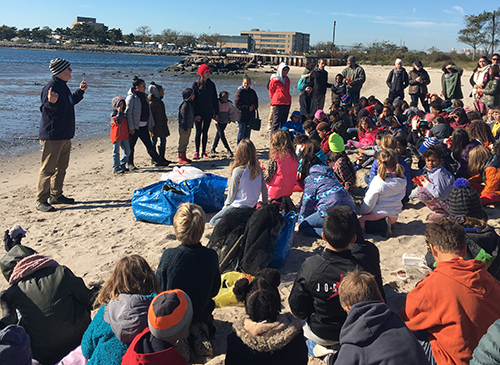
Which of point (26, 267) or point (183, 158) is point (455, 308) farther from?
point (183, 158)

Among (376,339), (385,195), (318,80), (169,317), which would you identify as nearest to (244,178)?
(385,195)

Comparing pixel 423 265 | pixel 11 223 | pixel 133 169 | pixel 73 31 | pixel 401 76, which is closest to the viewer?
pixel 423 265

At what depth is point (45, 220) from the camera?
6.06 m

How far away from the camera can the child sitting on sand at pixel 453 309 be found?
2359 mm

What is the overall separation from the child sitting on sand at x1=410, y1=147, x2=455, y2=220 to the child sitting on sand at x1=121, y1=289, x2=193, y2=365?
4248 mm

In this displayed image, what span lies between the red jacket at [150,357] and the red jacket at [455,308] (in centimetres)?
151

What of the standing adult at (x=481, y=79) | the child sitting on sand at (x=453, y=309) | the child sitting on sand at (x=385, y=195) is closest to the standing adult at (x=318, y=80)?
the standing adult at (x=481, y=79)

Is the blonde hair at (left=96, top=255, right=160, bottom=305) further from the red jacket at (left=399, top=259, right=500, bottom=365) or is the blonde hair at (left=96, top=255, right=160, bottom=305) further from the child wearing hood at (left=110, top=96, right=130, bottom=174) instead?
the child wearing hood at (left=110, top=96, right=130, bottom=174)

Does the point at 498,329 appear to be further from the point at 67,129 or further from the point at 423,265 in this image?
the point at 67,129

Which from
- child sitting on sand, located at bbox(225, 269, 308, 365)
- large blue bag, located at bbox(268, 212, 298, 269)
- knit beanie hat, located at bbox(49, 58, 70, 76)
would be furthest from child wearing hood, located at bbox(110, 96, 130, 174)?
child sitting on sand, located at bbox(225, 269, 308, 365)

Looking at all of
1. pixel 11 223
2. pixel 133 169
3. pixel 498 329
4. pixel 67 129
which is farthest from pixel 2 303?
pixel 133 169

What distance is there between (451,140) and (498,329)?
5477mm

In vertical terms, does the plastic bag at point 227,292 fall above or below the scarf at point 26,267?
below

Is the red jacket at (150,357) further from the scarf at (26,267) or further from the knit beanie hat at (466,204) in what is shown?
the knit beanie hat at (466,204)
